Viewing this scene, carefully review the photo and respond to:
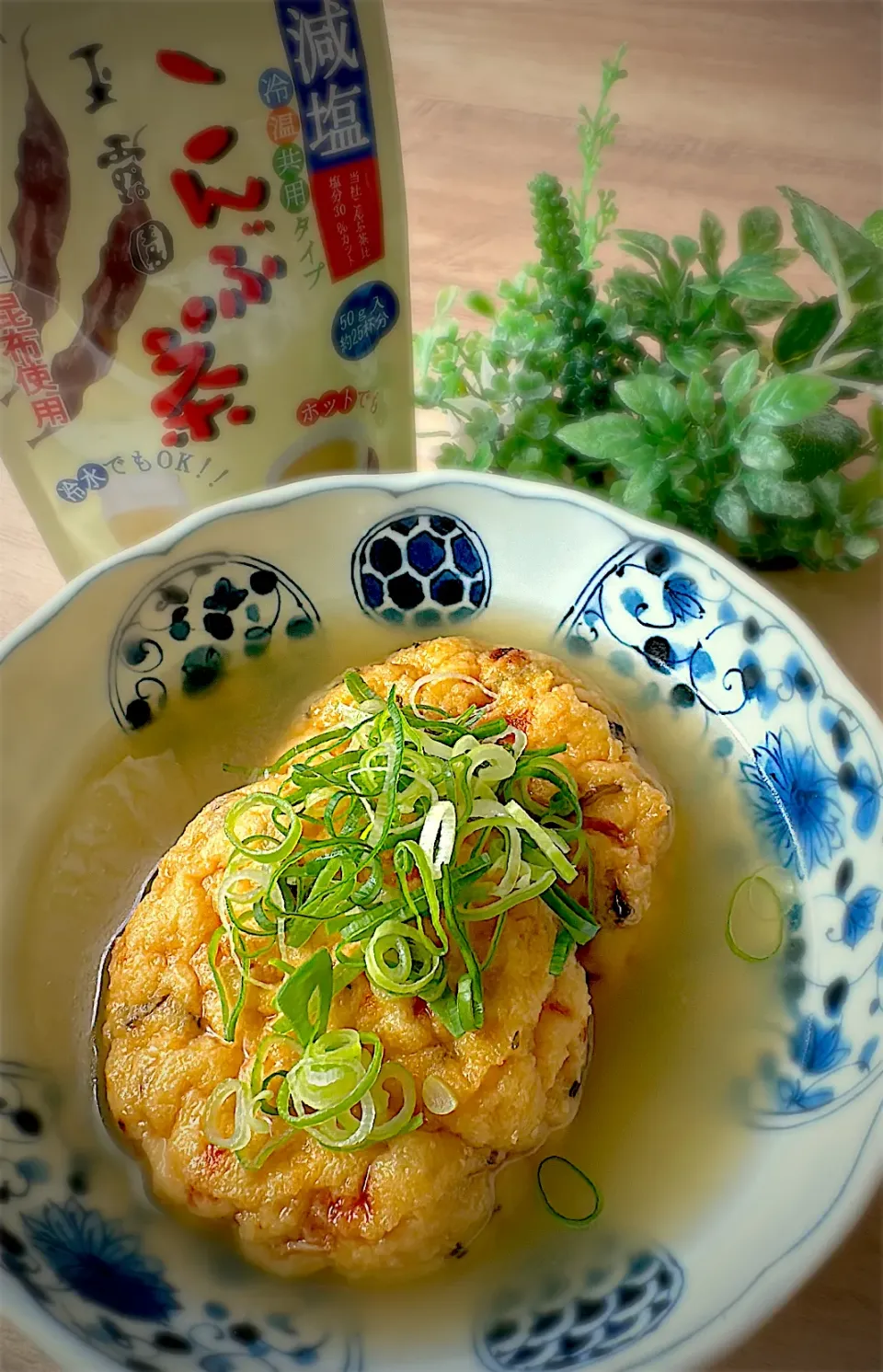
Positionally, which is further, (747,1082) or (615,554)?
(615,554)

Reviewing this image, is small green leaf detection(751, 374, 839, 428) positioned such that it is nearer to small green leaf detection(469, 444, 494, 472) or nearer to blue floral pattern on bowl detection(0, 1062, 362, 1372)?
small green leaf detection(469, 444, 494, 472)

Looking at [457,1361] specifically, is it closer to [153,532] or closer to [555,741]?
[555,741]

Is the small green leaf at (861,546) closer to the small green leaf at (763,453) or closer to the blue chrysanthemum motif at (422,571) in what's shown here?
the small green leaf at (763,453)

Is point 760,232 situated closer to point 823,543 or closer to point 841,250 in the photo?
point 841,250

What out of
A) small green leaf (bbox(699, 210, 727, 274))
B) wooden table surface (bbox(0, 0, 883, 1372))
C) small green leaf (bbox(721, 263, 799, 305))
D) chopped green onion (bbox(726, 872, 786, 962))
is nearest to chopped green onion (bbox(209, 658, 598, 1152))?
chopped green onion (bbox(726, 872, 786, 962))

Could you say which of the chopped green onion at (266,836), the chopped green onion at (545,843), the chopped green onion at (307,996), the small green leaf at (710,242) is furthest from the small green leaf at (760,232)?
the chopped green onion at (307,996)

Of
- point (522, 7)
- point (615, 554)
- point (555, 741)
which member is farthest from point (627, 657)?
point (522, 7)
